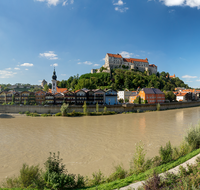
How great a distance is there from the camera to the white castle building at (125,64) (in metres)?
75.9

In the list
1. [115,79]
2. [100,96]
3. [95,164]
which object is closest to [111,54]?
[115,79]

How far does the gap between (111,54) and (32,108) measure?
57.3m

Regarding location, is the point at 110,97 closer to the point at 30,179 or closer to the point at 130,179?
the point at 130,179

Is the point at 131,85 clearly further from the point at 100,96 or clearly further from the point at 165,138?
the point at 165,138

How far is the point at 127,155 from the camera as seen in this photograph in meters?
10.1

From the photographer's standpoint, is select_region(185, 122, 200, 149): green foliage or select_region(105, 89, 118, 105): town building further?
select_region(105, 89, 118, 105): town building

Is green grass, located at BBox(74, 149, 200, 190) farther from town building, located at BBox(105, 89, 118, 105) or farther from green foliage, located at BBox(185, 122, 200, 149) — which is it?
town building, located at BBox(105, 89, 118, 105)

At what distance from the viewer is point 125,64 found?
262ft

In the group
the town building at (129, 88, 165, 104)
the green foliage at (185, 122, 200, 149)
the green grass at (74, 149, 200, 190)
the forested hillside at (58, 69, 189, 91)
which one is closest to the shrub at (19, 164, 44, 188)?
the green grass at (74, 149, 200, 190)

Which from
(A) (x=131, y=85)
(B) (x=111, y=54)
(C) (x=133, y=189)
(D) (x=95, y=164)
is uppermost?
(B) (x=111, y=54)

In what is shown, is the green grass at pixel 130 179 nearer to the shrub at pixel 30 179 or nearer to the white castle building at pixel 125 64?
the shrub at pixel 30 179

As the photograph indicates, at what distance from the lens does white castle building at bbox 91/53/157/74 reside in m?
75.9

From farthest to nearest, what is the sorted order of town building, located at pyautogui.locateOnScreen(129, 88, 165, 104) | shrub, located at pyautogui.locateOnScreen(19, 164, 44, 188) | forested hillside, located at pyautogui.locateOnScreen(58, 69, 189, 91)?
forested hillside, located at pyautogui.locateOnScreen(58, 69, 189, 91) < town building, located at pyautogui.locateOnScreen(129, 88, 165, 104) < shrub, located at pyautogui.locateOnScreen(19, 164, 44, 188)

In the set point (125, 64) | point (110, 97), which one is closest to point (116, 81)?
point (125, 64)
